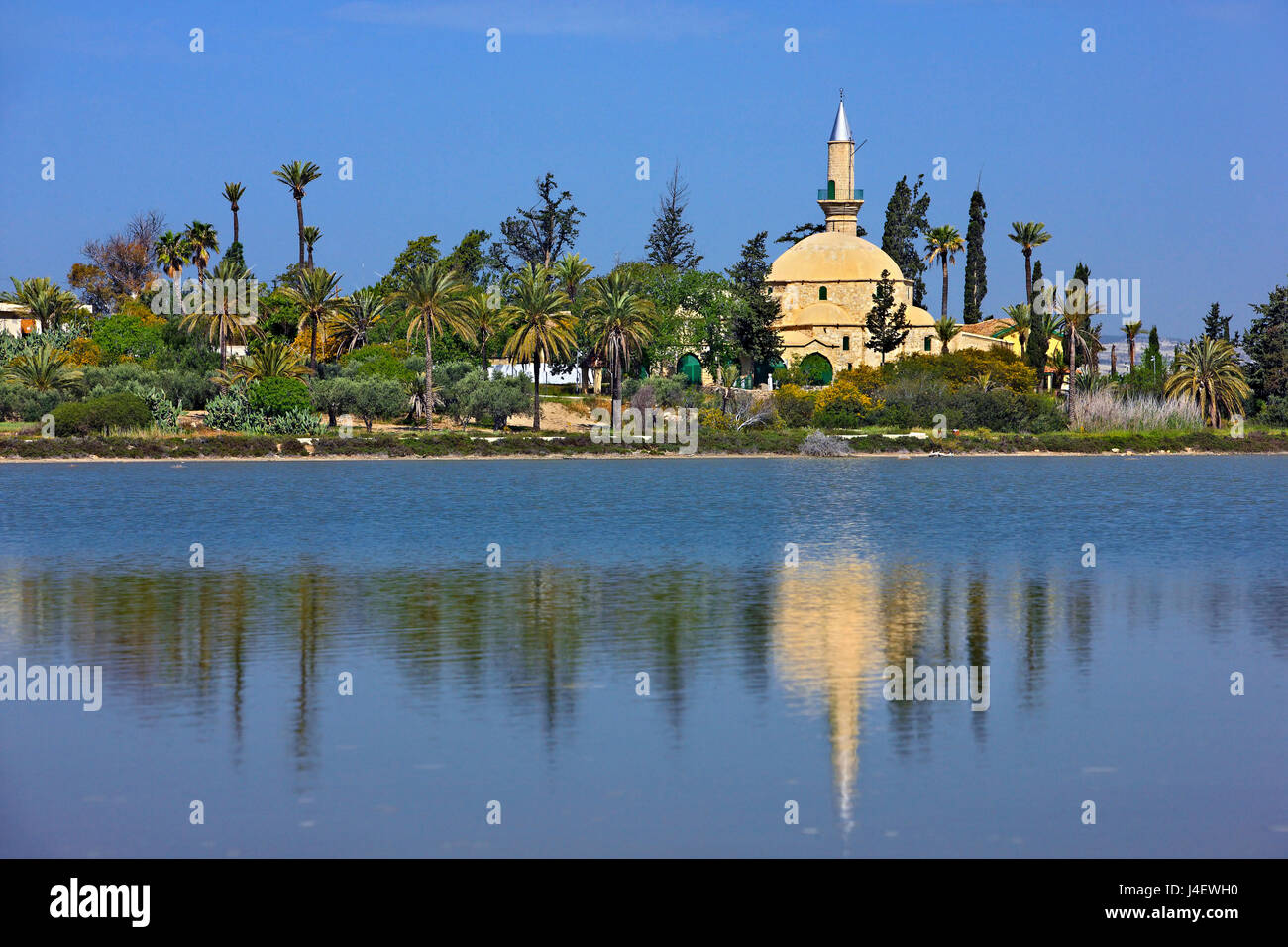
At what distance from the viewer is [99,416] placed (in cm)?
7138

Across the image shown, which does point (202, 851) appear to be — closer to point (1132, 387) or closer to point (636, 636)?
point (636, 636)

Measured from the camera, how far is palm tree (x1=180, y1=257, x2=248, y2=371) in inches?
3187

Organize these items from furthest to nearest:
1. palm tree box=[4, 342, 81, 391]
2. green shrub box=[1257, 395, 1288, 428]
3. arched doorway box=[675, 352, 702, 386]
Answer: arched doorway box=[675, 352, 702, 386], green shrub box=[1257, 395, 1288, 428], palm tree box=[4, 342, 81, 391]

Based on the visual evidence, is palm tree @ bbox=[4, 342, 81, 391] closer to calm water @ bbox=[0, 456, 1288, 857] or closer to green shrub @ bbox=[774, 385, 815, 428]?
green shrub @ bbox=[774, 385, 815, 428]

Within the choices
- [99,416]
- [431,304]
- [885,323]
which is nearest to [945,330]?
[885,323]

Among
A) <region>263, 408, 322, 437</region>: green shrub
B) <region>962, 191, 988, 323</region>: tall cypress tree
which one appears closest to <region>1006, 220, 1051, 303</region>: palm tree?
<region>962, 191, 988, 323</region>: tall cypress tree

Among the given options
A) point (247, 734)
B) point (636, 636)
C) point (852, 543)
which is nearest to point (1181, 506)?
point (852, 543)

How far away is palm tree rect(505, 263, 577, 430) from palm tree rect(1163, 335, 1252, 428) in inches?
1513

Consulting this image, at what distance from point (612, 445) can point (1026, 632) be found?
58671 mm

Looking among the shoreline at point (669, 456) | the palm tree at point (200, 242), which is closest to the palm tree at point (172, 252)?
the palm tree at point (200, 242)

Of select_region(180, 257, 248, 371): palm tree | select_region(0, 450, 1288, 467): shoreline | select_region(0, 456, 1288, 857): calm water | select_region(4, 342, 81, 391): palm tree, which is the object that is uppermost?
select_region(180, 257, 248, 371): palm tree

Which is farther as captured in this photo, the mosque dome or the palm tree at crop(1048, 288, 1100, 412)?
the mosque dome

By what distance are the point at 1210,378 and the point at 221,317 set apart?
60379 mm

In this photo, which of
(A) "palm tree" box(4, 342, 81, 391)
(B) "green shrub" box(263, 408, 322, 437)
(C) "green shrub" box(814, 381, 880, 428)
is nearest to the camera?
(A) "palm tree" box(4, 342, 81, 391)
